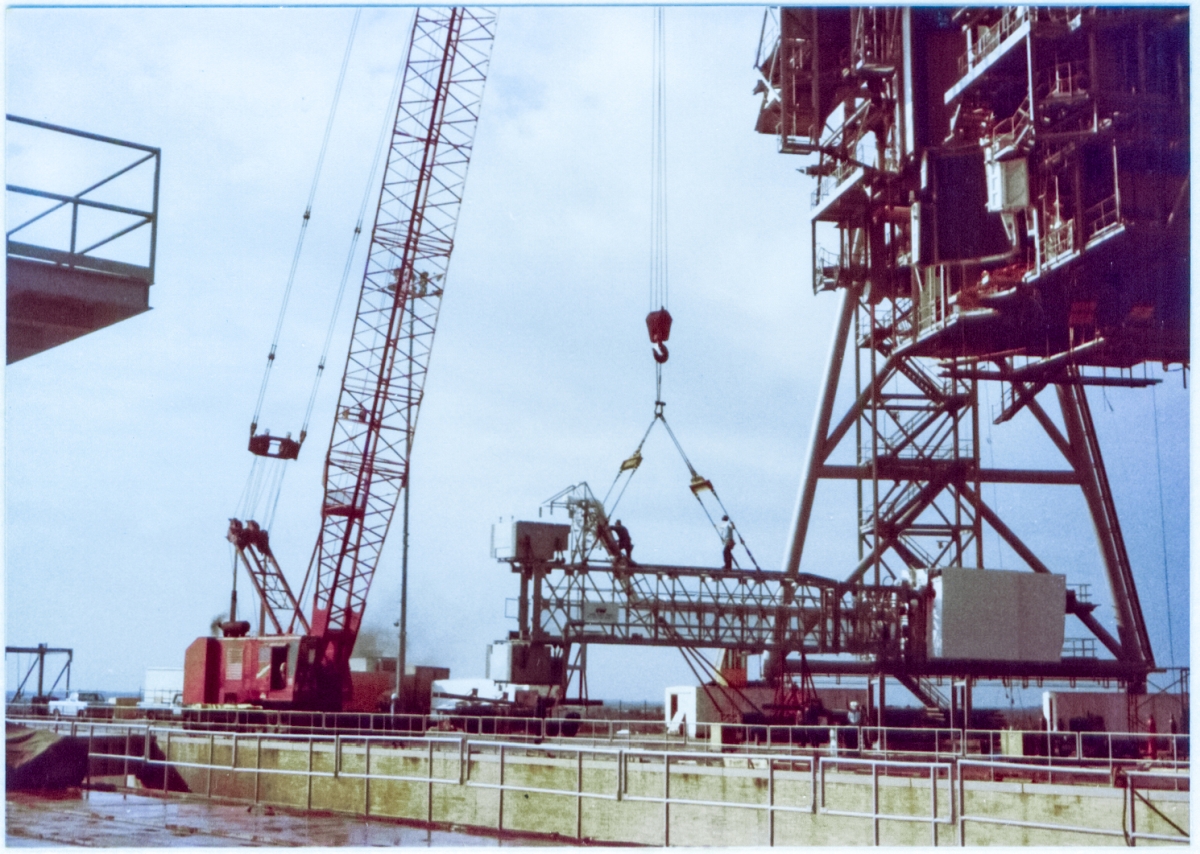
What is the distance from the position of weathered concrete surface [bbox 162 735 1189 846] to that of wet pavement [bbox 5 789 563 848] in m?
0.90

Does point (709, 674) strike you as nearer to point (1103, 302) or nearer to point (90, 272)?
point (1103, 302)

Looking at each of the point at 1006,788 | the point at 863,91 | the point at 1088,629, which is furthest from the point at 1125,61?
the point at 1088,629

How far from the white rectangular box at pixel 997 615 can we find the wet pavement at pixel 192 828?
124ft

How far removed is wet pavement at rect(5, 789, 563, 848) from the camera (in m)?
20.0

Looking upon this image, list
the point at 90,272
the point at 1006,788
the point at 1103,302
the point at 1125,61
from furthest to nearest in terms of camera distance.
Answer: the point at 1103,302 < the point at 1125,61 < the point at 1006,788 < the point at 90,272

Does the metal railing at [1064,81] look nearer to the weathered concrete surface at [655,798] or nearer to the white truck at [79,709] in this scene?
the weathered concrete surface at [655,798]

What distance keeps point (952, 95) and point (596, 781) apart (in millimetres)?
28076

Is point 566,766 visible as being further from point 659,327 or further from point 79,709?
point 79,709

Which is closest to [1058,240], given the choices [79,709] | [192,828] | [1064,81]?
[1064,81]

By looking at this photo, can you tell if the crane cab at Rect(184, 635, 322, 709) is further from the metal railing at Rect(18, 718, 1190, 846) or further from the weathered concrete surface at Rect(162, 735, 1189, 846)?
the weathered concrete surface at Rect(162, 735, 1189, 846)

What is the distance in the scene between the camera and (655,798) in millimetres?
22094

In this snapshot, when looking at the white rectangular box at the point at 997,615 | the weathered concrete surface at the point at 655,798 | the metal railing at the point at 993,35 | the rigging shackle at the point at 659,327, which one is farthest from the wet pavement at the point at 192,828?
the white rectangular box at the point at 997,615

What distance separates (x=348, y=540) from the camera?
2489 inches

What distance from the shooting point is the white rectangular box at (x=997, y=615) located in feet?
188
